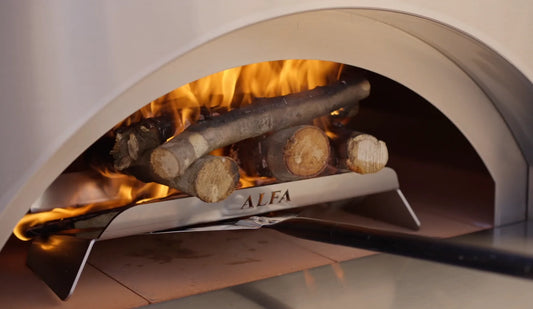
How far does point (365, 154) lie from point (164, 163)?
56cm

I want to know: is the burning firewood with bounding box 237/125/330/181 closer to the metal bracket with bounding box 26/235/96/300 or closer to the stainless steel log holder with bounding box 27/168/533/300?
the stainless steel log holder with bounding box 27/168/533/300

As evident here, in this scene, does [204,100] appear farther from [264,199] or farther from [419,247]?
[419,247]

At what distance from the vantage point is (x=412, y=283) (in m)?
1.72

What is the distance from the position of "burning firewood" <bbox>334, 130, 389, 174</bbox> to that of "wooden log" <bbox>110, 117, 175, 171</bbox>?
464 millimetres

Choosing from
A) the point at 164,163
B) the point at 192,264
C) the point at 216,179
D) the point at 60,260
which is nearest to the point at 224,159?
the point at 216,179

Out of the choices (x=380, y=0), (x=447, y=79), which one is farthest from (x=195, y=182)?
(x=447, y=79)

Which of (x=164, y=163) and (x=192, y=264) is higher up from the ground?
(x=164, y=163)

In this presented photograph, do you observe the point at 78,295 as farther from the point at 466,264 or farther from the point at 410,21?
the point at 410,21

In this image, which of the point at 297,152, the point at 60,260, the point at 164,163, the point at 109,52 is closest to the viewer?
the point at 109,52

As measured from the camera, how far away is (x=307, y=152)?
1797mm

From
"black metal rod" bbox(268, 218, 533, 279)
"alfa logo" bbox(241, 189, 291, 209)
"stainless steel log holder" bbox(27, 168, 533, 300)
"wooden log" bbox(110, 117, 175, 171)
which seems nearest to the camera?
"black metal rod" bbox(268, 218, 533, 279)

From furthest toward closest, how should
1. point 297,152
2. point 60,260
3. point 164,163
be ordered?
1. point 297,152
2. point 60,260
3. point 164,163

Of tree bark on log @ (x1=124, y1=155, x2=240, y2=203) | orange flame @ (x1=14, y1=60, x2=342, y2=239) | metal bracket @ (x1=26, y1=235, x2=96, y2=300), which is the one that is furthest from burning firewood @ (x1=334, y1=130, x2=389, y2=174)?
metal bracket @ (x1=26, y1=235, x2=96, y2=300)

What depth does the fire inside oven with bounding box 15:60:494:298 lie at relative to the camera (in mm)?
1653
